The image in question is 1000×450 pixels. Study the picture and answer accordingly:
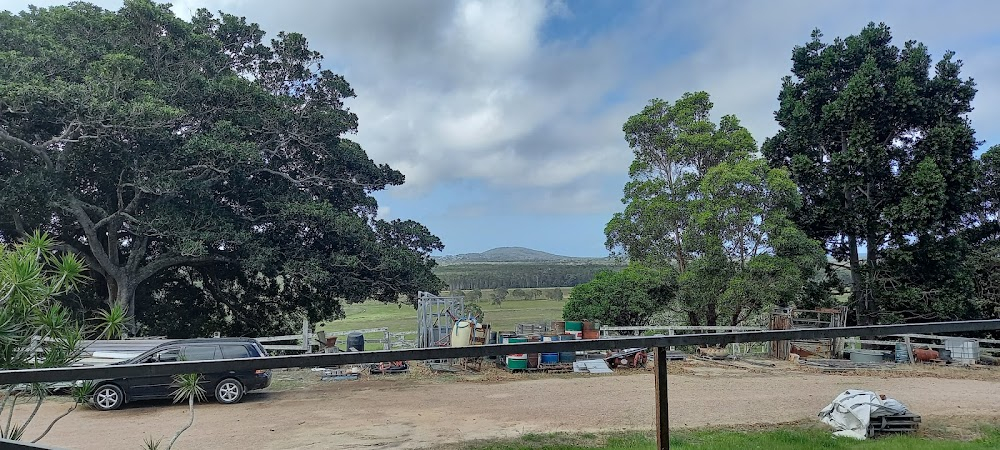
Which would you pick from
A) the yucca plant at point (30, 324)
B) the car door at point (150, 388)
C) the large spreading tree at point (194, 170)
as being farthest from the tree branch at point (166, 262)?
the car door at point (150, 388)

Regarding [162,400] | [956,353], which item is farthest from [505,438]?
[956,353]

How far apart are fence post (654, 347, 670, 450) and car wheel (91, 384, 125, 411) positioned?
3.35 metres

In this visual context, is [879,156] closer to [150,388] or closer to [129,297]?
[150,388]

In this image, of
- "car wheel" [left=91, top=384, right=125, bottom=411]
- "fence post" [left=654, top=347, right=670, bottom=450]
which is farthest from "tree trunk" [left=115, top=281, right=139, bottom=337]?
"fence post" [left=654, top=347, right=670, bottom=450]

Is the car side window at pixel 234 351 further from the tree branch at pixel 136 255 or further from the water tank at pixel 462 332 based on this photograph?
the tree branch at pixel 136 255

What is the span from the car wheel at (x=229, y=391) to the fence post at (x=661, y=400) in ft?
11.4

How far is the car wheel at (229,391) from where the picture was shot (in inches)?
179

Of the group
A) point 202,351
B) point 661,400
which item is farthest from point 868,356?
point 661,400

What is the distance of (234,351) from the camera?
976 cm

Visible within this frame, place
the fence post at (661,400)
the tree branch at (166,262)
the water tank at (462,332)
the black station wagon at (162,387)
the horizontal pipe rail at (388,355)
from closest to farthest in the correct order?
1. the horizontal pipe rail at (388,355)
2. the fence post at (661,400)
3. the black station wagon at (162,387)
4. the water tank at (462,332)
5. the tree branch at (166,262)

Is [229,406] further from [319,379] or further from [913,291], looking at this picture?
[913,291]

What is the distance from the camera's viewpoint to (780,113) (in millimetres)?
20156

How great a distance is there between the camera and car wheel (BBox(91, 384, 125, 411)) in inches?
147

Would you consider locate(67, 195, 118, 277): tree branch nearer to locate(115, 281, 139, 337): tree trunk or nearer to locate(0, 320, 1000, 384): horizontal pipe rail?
locate(115, 281, 139, 337): tree trunk
